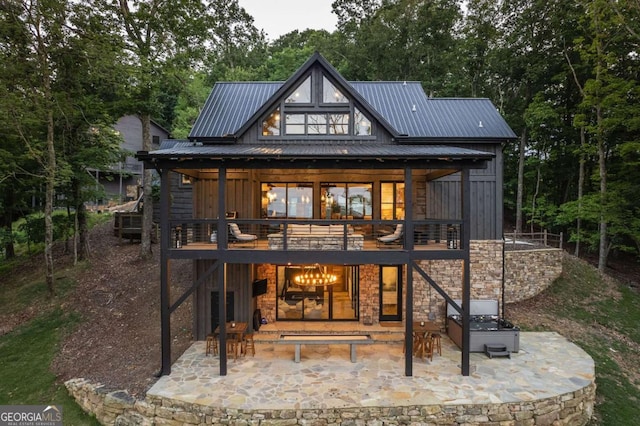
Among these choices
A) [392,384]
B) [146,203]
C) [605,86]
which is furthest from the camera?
[605,86]

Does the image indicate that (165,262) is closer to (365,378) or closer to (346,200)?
(365,378)

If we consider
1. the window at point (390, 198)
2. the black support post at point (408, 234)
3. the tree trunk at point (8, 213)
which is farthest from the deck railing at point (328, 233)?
the tree trunk at point (8, 213)

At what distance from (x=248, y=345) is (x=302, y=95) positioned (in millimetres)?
8420

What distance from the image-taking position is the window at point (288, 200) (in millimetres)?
11453

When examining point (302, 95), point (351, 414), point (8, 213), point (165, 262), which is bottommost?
point (351, 414)

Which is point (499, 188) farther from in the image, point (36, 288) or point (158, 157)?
point (36, 288)

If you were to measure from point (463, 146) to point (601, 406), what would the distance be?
821 centimetres

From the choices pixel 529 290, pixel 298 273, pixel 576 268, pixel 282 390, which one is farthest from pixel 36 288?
pixel 576 268

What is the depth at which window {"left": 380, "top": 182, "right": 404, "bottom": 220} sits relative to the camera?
37.4ft

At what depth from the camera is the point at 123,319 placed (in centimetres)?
1148

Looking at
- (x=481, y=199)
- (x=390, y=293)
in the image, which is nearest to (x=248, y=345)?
(x=390, y=293)

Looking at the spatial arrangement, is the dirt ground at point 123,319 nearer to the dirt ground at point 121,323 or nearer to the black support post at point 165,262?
the dirt ground at point 121,323

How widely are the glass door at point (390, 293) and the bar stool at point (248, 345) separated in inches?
181

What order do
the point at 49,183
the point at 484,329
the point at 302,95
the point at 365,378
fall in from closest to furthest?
1. the point at 365,378
2. the point at 484,329
3. the point at 302,95
4. the point at 49,183
